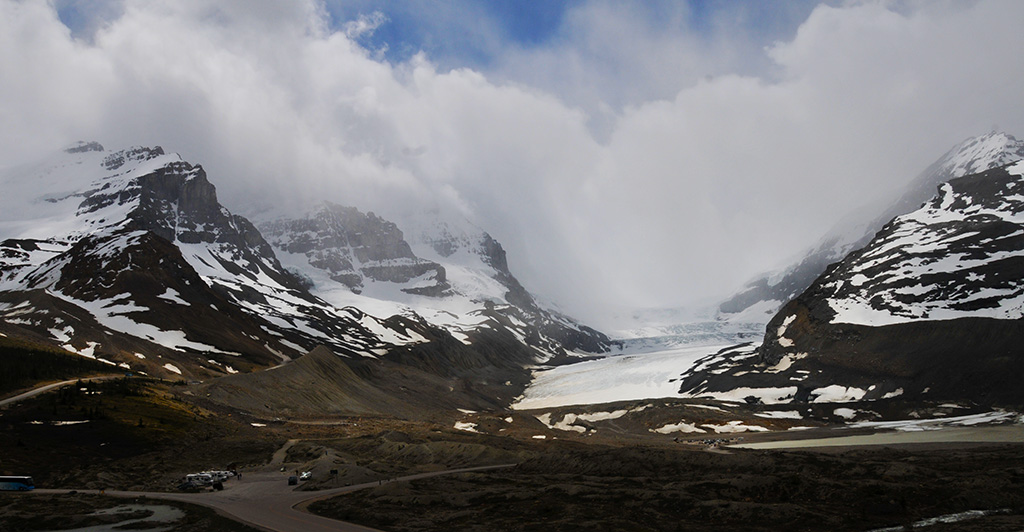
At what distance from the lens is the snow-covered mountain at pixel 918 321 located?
129125 millimetres

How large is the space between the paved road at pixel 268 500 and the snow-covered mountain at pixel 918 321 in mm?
109382

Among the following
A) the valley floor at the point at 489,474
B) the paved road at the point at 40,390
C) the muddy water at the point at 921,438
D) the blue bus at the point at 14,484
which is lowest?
the muddy water at the point at 921,438

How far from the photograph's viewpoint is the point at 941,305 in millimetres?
149125

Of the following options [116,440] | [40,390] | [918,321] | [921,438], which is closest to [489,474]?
[116,440]

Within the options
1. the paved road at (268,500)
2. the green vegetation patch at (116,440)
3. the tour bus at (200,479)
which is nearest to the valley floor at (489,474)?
the green vegetation patch at (116,440)

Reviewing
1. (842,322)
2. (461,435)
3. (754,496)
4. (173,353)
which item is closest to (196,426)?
(461,435)

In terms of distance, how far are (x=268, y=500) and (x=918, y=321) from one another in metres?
146

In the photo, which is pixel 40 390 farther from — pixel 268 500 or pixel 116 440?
pixel 268 500

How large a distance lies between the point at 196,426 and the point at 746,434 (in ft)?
295

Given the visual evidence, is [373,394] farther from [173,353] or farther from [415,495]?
[415,495]

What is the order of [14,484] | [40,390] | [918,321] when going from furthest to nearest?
[918,321] < [40,390] < [14,484]

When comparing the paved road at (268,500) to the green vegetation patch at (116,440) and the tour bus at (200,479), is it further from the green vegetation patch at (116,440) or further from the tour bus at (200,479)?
the green vegetation patch at (116,440)

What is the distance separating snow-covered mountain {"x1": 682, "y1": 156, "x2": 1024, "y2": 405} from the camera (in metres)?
129

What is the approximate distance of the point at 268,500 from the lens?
50.8m
